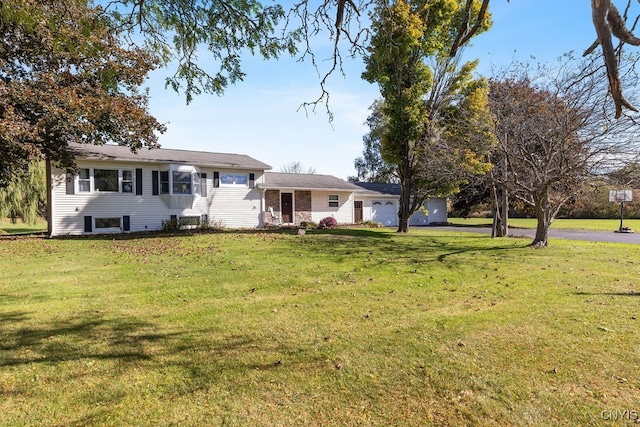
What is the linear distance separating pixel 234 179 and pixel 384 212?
43.9ft

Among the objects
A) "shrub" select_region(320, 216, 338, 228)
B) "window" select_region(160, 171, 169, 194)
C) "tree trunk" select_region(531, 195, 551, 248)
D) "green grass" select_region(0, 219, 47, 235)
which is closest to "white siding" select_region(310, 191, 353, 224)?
"shrub" select_region(320, 216, 338, 228)

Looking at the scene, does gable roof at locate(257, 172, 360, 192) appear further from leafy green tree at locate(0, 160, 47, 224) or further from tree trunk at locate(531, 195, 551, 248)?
tree trunk at locate(531, 195, 551, 248)

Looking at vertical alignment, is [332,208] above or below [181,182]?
below

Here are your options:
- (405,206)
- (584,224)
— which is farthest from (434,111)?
(584,224)

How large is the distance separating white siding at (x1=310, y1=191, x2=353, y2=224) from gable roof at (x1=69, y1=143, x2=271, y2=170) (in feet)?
16.1

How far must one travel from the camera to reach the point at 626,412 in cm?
278

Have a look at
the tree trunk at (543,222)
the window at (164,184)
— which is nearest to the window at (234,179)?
the window at (164,184)

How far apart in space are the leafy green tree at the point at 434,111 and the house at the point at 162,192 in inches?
316

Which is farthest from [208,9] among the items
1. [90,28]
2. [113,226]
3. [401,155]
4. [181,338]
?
[113,226]

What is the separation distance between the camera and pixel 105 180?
55.7ft

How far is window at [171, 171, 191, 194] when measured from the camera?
17945 mm

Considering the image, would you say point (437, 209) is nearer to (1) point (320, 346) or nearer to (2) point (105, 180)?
(2) point (105, 180)

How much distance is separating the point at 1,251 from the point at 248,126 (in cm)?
984

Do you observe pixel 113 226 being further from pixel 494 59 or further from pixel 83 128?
pixel 494 59
